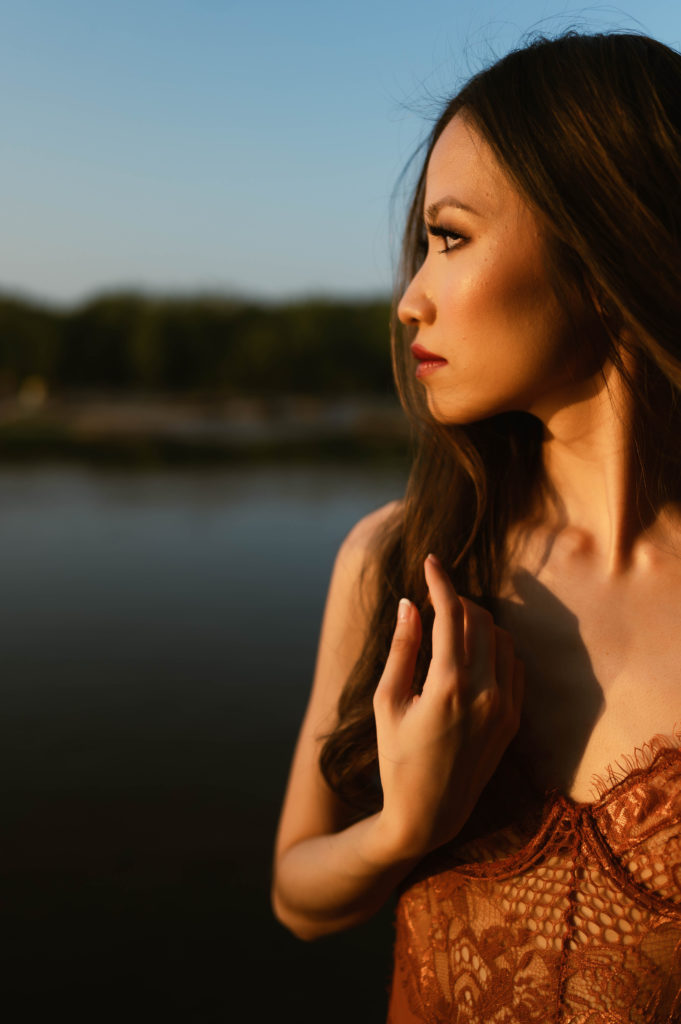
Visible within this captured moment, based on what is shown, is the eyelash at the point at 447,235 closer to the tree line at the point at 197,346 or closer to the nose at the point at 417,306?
the nose at the point at 417,306

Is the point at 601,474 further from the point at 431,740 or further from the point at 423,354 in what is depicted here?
the point at 431,740

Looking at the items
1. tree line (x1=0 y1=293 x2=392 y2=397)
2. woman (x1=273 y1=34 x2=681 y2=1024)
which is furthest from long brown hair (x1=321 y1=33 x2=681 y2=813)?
tree line (x1=0 y1=293 x2=392 y2=397)

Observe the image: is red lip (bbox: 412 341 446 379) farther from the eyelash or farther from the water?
the water

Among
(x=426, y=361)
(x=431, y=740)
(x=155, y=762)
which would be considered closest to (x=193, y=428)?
(x=155, y=762)

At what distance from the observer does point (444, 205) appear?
87 cm

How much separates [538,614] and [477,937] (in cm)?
36

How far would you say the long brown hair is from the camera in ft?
2.70

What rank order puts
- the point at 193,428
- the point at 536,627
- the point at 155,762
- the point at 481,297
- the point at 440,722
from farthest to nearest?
1. the point at 193,428
2. the point at 155,762
3. the point at 536,627
4. the point at 481,297
5. the point at 440,722

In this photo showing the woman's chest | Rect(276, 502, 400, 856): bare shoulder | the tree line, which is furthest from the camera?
the tree line

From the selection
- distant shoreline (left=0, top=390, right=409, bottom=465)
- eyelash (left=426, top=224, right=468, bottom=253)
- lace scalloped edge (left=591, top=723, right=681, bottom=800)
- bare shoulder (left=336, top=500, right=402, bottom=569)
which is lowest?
lace scalloped edge (left=591, top=723, right=681, bottom=800)

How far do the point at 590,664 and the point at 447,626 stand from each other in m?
0.24

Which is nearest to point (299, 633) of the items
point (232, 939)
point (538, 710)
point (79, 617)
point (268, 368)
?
point (79, 617)

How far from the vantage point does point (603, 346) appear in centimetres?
92

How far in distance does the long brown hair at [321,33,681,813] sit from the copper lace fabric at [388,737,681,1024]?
0.69 ft
